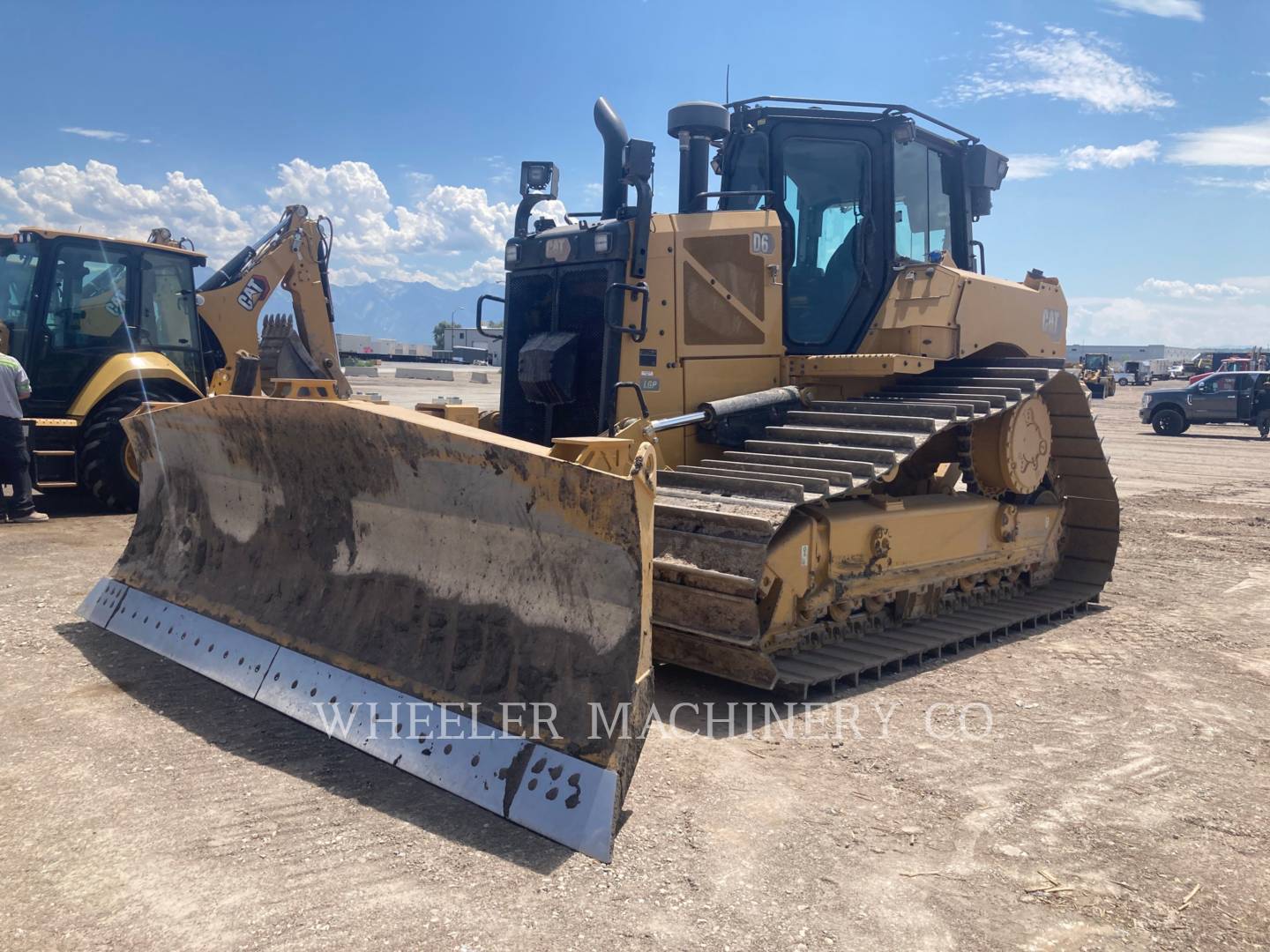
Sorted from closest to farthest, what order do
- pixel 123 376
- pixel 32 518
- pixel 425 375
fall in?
1. pixel 32 518
2. pixel 123 376
3. pixel 425 375

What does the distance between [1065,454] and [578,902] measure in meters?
5.92

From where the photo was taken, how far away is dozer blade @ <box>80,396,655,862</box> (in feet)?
11.0

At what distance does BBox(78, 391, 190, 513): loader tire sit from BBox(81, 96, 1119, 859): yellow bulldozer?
451cm

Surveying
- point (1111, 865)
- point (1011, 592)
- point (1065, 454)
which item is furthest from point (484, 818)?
point (1065, 454)

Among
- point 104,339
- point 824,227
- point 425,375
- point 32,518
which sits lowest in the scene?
point 32,518

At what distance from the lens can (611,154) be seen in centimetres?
601

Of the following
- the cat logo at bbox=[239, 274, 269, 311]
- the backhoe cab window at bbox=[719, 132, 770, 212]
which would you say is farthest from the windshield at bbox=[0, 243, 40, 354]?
the backhoe cab window at bbox=[719, 132, 770, 212]

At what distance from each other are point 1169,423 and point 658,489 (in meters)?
24.5

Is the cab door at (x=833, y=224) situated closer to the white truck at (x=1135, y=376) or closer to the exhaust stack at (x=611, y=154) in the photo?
the exhaust stack at (x=611, y=154)

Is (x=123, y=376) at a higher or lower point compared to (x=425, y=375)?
lower

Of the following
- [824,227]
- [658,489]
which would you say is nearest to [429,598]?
[658,489]

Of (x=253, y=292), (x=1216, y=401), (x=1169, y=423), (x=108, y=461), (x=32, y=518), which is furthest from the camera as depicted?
(x=1216, y=401)

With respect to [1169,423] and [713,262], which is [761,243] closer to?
[713,262]

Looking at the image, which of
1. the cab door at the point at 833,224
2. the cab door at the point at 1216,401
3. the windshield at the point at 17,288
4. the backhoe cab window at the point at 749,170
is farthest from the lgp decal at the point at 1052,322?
the cab door at the point at 1216,401
